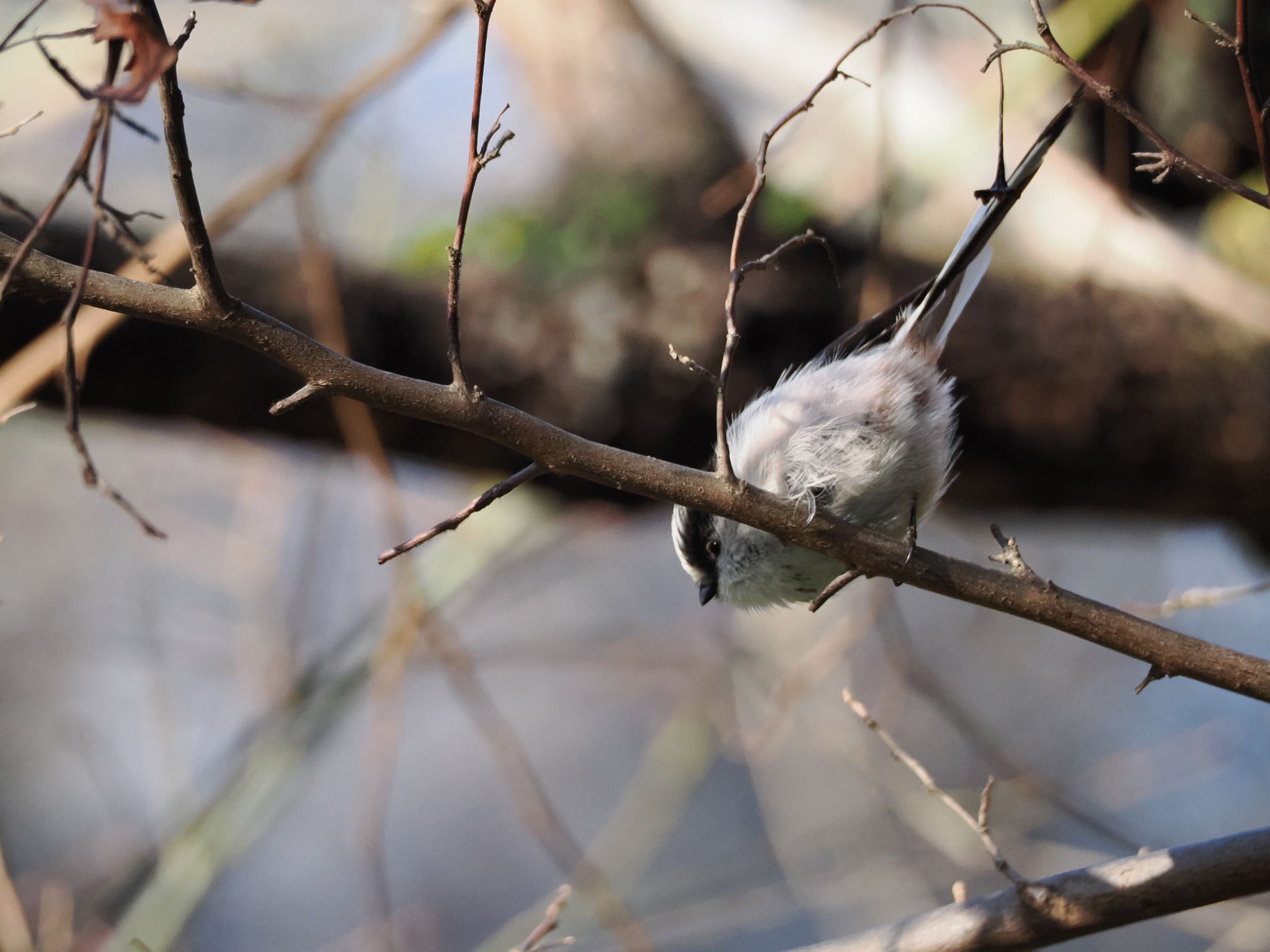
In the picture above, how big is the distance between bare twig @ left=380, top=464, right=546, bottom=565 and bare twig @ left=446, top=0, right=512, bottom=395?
0.12m

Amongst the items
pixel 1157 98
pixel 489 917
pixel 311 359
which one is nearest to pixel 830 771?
pixel 489 917

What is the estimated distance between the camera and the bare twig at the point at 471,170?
3.73ft

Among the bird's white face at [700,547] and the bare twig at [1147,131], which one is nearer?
the bare twig at [1147,131]

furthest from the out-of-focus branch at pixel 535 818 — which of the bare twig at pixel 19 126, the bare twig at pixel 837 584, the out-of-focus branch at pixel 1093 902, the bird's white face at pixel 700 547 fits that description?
the bare twig at pixel 19 126

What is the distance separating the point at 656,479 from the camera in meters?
1.29

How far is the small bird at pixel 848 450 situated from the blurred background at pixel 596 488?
1.35 ft

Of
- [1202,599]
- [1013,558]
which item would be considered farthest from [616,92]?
[1013,558]

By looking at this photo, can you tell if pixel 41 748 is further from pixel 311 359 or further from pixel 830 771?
pixel 311 359

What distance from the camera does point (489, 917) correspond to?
5922 millimetres

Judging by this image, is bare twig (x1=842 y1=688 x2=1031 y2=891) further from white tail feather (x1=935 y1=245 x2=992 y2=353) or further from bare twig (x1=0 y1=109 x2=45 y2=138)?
bare twig (x1=0 y1=109 x2=45 y2=138)

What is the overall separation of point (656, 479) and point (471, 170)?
44 centimetres

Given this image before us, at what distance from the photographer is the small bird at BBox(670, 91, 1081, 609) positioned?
190cm

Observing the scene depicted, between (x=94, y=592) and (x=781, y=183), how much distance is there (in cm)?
475

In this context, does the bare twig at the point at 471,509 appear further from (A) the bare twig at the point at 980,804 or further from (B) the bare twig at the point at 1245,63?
(B) the bare twig at the point at 1245,63
